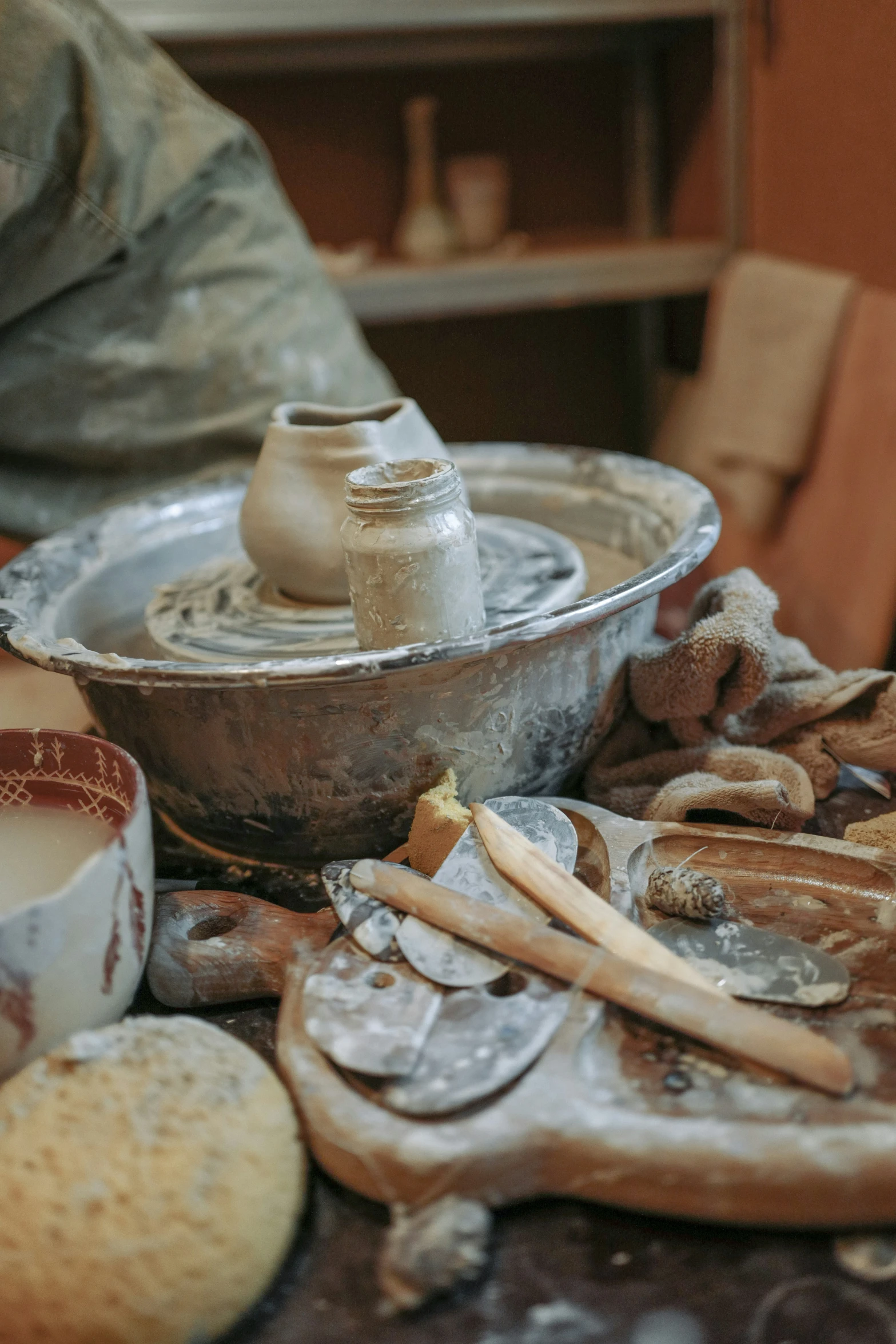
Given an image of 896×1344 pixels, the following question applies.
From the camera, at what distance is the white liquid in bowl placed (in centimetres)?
60

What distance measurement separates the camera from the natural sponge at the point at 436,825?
0.65m

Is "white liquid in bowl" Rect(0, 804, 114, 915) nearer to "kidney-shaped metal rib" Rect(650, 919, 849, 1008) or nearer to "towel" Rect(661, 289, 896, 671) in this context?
"kidney-shaped metal rib" Rect(650, 919, 849, 1008)

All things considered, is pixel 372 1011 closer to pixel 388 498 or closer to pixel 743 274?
pixel 388 498

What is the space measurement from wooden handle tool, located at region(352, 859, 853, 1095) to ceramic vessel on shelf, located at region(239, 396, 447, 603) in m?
0.30

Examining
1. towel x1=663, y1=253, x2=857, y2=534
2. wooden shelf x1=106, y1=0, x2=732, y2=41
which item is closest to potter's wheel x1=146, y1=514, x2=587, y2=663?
towel x1=663, y1=253, x2=857, y2=534

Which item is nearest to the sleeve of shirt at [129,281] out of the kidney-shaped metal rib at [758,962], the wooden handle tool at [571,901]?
the wooden handle tool at [571,901]

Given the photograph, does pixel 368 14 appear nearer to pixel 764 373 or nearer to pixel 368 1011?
pixel 764 373

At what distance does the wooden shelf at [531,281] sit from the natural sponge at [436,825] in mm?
1451

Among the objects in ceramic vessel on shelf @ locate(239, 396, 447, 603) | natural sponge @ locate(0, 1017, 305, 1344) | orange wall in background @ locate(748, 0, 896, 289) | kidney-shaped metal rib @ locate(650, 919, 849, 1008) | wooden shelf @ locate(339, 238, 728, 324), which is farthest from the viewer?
wooden shelf @ locate(339, 238, 728, 324)

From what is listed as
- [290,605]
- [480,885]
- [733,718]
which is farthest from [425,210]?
[480,885]

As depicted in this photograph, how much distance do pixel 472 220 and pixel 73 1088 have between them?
82.8 inches

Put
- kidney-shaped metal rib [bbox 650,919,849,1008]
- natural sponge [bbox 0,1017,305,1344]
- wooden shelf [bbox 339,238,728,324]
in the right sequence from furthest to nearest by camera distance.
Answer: wooden shelf [bbox 339,238,728,324] → kidney-shaped metal rib [bbox 650,919,849,1008] → natural sponge [bbox 0,1017,305,1344]

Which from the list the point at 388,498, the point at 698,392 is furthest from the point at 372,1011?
the point at 698,392

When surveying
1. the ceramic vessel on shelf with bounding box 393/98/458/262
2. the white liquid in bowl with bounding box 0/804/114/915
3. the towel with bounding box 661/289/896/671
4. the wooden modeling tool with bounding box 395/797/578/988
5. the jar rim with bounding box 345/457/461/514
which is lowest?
the towel with bounding box 661/289/896/671
